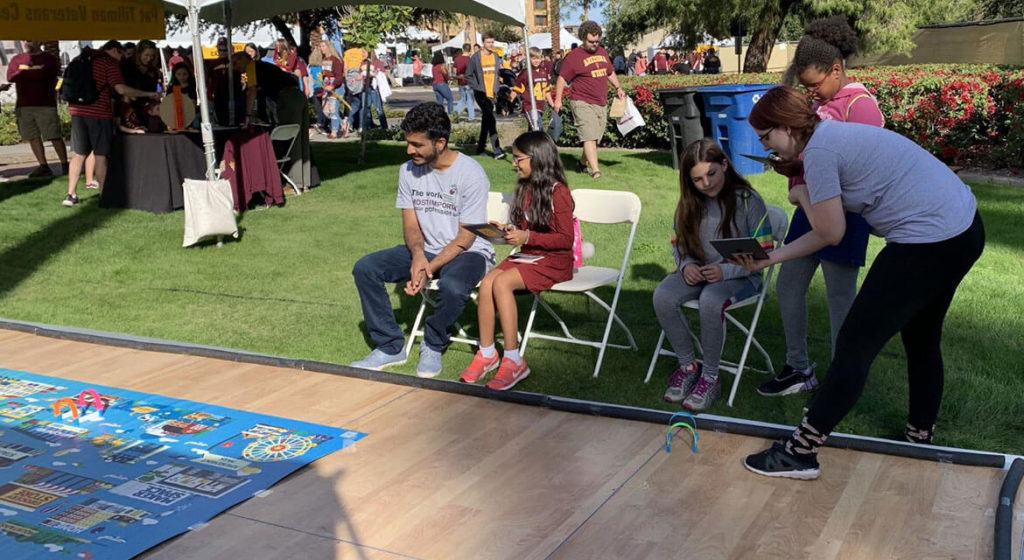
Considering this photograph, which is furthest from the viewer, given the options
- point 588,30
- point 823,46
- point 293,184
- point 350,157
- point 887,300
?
point 350,157

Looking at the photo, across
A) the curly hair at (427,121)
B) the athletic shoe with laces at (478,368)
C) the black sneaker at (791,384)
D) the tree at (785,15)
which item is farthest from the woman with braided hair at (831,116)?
the tree at (785,15)

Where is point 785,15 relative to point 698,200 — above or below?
above

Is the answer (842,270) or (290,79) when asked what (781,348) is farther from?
(290,79)

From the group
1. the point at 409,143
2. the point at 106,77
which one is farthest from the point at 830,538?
the point at 106,77

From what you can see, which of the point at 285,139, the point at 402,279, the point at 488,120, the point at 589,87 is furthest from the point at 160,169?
the point at 402,279

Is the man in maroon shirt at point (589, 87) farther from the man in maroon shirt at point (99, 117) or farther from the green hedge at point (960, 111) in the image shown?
the man in maroon shirt at point (99, 117)

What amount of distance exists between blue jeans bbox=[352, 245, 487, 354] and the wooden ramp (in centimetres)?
65

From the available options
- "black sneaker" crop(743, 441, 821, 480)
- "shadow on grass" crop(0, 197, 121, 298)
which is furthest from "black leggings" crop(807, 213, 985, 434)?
"shadow on grass" crop(0, 197, 121, 298)

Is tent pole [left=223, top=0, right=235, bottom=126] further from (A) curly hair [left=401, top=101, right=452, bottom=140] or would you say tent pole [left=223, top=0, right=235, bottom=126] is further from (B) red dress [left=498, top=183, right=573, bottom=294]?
(B) red dress [left=498, top=183, right=573, bottom=294]

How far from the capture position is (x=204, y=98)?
9.19 meters

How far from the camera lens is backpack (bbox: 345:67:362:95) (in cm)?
1978

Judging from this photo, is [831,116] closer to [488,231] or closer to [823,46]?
[823,46]

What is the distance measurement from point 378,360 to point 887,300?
9.42ft

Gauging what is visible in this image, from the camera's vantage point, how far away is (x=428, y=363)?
212 inches
